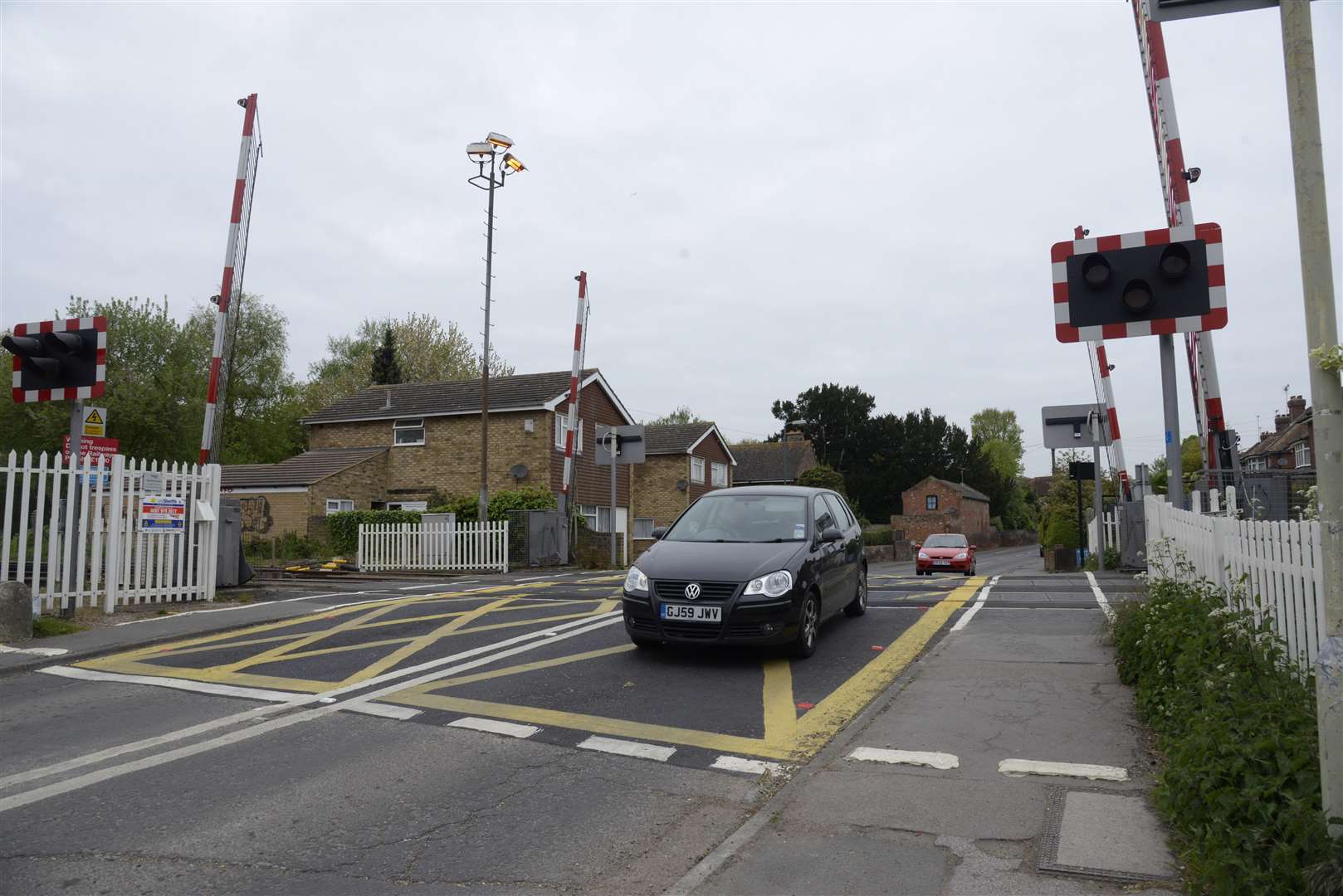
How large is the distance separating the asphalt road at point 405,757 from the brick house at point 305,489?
974 inches

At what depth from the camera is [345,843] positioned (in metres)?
4.12

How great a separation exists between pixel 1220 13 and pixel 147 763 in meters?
6.63

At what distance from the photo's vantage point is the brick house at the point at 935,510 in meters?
70.6

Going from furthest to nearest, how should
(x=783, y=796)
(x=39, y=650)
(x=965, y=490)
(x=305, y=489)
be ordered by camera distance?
(x=965, y=490) < (x=305, y=489) < (x=39, y=650) < (x=783, y=796)

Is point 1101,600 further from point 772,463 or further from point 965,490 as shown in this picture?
point 965,490

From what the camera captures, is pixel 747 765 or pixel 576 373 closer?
pixel 747 765

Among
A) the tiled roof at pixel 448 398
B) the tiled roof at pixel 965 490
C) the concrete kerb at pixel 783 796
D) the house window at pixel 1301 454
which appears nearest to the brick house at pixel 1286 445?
the house window at pixel 1301 454

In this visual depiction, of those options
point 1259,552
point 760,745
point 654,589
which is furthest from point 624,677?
point 1259,552

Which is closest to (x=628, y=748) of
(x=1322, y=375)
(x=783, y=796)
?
(x=783, y=796)

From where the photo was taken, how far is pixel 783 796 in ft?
15.5

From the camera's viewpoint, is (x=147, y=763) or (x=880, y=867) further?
(x=147, y=763)

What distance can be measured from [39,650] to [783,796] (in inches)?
298

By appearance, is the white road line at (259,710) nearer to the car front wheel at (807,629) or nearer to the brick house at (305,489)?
the car front wheel at (807,629)

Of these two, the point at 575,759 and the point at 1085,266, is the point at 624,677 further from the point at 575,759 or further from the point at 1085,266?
the point at 1085,266
